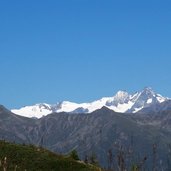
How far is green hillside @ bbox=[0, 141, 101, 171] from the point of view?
213 feet

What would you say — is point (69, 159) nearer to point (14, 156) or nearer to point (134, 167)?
point (14, 156)

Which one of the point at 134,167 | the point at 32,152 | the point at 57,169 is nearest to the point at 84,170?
the point at 57,169

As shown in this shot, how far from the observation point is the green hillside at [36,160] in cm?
6494

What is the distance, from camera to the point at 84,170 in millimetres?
64750

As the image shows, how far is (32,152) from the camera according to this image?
70.6m

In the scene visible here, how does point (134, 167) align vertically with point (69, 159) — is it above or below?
below

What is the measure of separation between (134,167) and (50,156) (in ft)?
72.4

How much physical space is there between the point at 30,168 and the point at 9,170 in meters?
5.43

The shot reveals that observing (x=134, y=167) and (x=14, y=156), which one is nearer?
(x=134, y=167)

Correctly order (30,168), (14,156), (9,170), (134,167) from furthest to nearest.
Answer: (14,156), (30,168), (9,170), (134,167)

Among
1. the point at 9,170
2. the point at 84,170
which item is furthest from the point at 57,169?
the point at 9,170

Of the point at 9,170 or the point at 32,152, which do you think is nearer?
the point at 9,170

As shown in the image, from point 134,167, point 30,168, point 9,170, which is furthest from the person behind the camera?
point 30,168

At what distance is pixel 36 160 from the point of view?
6719cm
